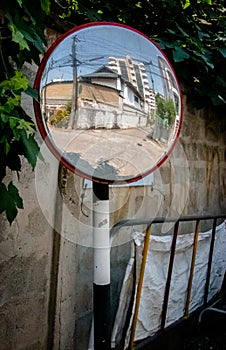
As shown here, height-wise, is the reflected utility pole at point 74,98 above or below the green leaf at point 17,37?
below

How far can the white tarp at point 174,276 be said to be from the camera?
238 cm

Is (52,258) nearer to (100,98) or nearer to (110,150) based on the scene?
(110,150)

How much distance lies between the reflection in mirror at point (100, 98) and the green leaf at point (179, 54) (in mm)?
1065

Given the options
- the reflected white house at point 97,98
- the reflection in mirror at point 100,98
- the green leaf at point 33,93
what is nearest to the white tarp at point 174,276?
the reflection in mirror at point 100,98

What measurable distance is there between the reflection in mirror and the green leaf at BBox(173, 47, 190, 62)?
1.06m

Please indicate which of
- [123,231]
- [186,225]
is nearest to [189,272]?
[186,225]

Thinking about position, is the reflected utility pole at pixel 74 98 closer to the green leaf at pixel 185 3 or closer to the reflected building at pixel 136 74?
the reflected building at pixel 136 74

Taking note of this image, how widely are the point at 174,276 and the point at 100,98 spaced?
165cm

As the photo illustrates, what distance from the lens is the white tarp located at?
2385mm

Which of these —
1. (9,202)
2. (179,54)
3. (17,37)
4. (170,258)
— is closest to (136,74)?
(17,37)

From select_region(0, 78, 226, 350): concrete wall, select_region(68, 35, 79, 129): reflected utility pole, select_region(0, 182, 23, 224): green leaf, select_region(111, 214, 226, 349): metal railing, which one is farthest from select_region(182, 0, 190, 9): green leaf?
select_region(0, 182, 23, 224): green leaf

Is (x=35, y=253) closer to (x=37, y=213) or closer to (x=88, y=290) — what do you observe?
(x=37, y=213)

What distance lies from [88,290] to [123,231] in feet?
1.46

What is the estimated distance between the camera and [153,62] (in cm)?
162
